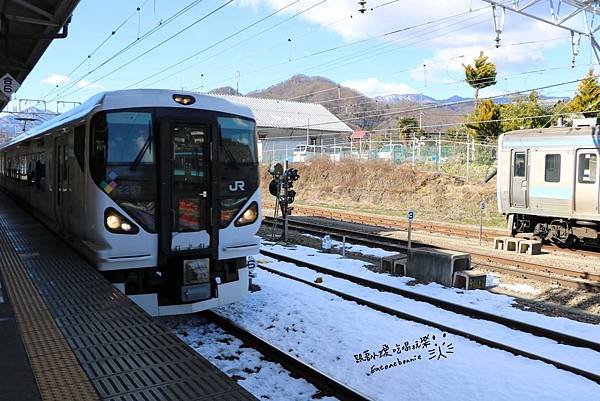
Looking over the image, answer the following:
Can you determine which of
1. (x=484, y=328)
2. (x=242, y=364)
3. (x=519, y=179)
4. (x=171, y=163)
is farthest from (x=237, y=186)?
(x=519, y=179)

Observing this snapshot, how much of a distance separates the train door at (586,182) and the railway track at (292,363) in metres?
11.5

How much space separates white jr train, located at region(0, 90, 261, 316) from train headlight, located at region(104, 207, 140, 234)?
0.04 ft

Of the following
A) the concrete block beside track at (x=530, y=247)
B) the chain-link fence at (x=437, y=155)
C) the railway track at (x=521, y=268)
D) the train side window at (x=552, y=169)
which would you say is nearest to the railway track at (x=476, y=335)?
the railway track at (x=521, y=268)

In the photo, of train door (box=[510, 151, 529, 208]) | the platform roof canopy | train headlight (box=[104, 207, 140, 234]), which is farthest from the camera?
train door (box=[510, 151, 529, 208])

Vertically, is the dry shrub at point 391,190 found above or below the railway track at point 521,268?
above

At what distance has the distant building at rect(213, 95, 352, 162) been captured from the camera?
198ft

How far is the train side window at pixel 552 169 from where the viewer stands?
14984 millimetres

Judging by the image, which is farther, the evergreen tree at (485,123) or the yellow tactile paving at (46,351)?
the evergreen tree at (485,123)

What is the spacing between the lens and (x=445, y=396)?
521 cm

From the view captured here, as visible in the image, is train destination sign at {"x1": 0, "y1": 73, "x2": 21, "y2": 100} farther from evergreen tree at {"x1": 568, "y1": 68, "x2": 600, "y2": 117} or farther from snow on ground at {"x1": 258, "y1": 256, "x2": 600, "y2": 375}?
evergreen tree at {"x1": 568, "y1": 68, "x2": 600, "y2": 117}

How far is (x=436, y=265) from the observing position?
1052 centimetres

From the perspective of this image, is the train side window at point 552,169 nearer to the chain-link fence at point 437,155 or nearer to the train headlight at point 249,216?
the train headlight at point 249,216

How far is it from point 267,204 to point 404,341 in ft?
77.6

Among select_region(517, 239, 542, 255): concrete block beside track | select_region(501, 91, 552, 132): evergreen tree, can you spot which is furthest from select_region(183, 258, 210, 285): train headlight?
select_region(501, 91, 552, 132): evergreen tree
